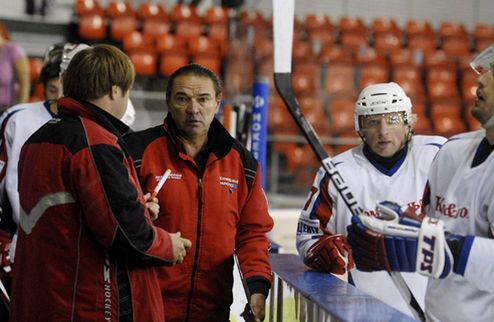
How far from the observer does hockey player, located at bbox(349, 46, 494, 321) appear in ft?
5.14

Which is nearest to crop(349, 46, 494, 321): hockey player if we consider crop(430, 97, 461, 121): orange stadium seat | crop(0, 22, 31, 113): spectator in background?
crop(0, 22, 31, 113): spectator in background

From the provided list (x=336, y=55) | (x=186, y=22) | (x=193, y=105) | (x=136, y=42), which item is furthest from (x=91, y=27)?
(x=193, y=105)

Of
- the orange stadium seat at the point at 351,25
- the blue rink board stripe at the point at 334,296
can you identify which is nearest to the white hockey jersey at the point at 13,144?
the blue rink board stripe at the point at 334,296

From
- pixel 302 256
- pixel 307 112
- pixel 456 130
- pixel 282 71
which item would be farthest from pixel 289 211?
pixel 282 71

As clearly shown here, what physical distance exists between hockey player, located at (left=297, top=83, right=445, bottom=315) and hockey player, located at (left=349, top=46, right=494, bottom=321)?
0.53 m

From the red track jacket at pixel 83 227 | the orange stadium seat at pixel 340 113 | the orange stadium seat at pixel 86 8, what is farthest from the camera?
the orange stadium seat at pixel 86 8

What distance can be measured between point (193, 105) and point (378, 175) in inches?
29.6

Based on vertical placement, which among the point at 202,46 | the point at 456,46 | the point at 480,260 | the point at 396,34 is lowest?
the point at 480,260

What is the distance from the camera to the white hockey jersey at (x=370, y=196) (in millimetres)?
2459

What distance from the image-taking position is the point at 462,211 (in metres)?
1.78

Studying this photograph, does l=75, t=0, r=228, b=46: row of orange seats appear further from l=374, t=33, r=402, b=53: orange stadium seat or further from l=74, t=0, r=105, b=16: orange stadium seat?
l=374, t=33, r=402, b=53: orange stadium seat

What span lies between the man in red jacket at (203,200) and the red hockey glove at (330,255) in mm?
151

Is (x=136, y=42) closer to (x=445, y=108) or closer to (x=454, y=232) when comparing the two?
(x=445, y=108)

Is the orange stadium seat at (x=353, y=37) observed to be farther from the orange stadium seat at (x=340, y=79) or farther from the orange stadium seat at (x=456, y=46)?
the orange stadium seat at (x=340, y=79)
